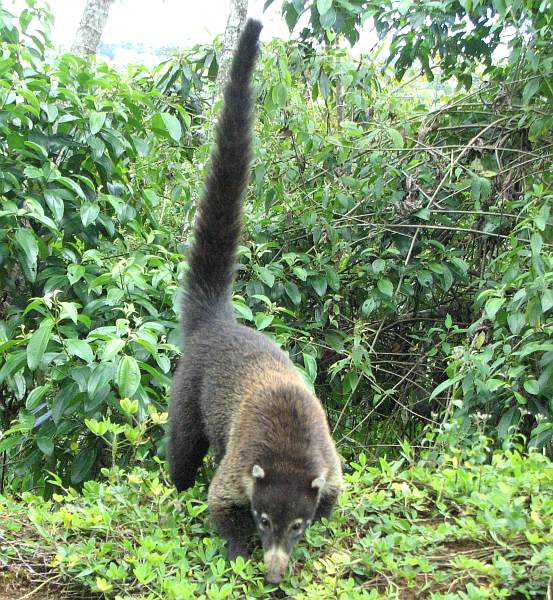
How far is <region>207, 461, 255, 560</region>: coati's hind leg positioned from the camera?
337 centimetres

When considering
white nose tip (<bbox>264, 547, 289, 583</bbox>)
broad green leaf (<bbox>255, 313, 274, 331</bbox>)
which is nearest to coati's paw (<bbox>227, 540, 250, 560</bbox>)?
white nose tip (<bbox>264, 547, 289, 583</bbox>)

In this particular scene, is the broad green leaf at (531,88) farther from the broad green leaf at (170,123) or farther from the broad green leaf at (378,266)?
the broad green leaf at (170,123)

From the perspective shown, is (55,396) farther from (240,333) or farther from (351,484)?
(351,484)

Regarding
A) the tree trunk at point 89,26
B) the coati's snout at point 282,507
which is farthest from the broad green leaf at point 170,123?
the coati's snout at point 282,507

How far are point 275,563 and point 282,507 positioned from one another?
10.1 inches

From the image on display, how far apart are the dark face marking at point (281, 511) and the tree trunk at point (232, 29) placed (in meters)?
3.73

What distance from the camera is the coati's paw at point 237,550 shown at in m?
3.25

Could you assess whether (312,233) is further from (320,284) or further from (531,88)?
(531,88)

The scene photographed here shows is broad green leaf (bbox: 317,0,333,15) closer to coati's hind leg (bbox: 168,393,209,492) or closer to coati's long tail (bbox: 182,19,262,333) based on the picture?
coati's long tail (bbox: 182,19,262,333)

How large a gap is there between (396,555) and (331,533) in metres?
0.45

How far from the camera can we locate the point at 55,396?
4281mm

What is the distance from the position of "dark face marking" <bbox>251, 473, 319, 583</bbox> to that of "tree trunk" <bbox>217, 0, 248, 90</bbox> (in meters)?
3.73

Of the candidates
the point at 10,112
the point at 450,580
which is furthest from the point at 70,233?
the point at 450,580

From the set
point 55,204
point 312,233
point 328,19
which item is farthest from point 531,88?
point 55,204
